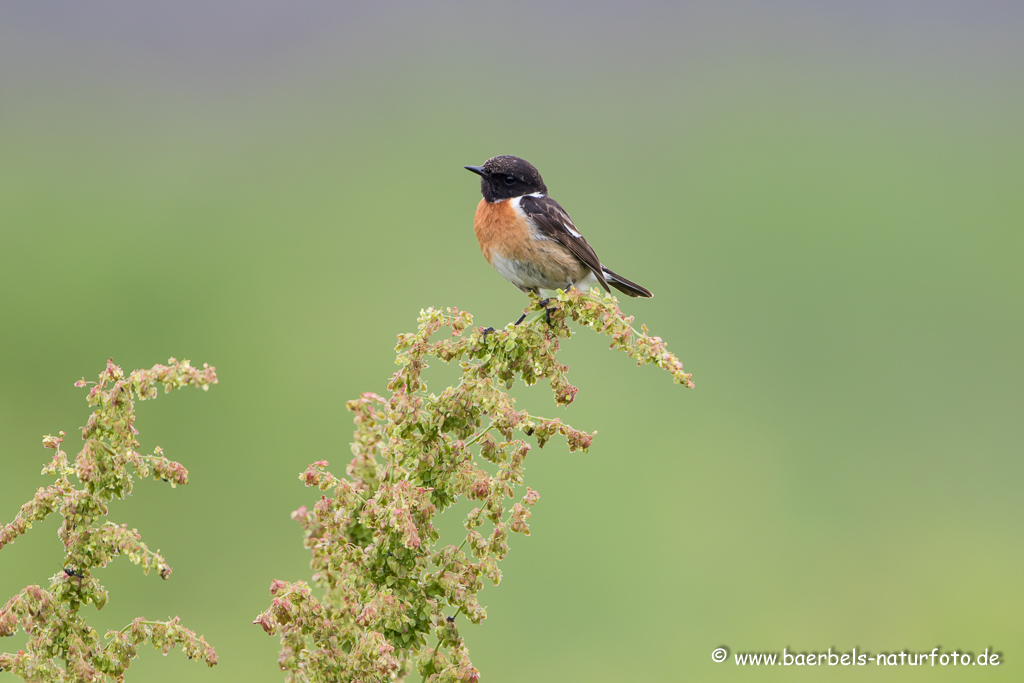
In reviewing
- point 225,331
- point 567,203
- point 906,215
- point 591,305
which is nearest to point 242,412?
point 225,331

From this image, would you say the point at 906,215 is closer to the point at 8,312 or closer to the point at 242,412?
the point at 242,412

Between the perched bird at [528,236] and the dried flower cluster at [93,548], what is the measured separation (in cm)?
393

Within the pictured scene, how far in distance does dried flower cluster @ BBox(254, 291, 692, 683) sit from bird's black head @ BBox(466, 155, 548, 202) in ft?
11.6

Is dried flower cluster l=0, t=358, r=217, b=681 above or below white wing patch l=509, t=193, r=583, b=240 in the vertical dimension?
below

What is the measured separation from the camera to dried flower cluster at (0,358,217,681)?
2.16m

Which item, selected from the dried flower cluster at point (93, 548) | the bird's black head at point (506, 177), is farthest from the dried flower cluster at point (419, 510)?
the bird's black head at point (506, 177)

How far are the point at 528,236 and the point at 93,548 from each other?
4.17m

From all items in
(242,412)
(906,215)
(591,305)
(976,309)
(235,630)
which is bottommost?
(591,305)

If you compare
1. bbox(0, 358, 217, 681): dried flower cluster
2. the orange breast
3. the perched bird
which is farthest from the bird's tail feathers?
bbox(0, 358, 217, 681): dried flower cluster

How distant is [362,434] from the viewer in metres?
2.20

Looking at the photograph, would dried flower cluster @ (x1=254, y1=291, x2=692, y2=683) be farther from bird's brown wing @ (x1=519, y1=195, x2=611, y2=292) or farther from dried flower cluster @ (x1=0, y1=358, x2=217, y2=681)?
bird's brown wing @ (x1=519, y1=195, x2=611, y2=292)

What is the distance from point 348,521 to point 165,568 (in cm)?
40

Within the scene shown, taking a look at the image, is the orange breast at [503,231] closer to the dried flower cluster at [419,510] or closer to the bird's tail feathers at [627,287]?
the bird's tail feathers at [627,287]

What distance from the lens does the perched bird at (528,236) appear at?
6094 mm
